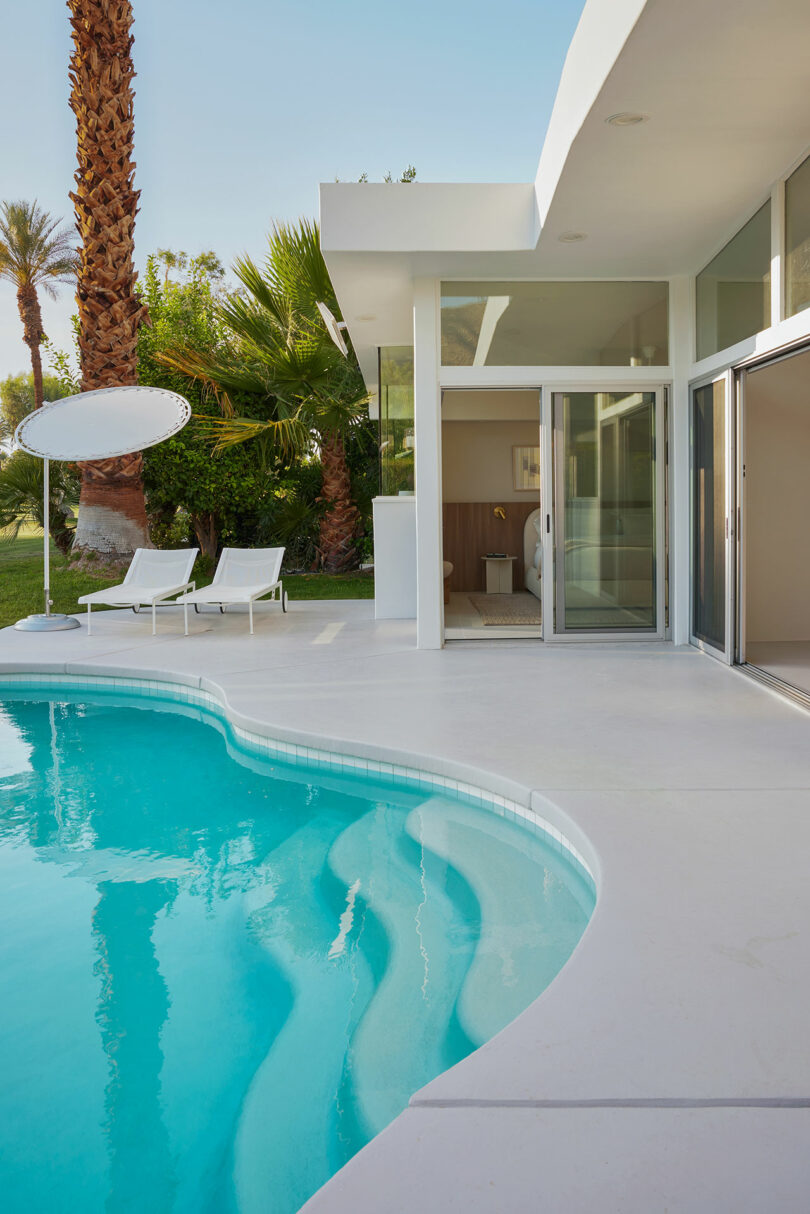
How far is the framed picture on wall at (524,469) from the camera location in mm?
13055

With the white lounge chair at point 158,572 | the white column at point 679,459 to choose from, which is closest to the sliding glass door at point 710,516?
the white column at point 679,459

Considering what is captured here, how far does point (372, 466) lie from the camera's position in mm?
15820

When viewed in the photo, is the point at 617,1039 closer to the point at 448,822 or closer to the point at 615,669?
the point at 448,822

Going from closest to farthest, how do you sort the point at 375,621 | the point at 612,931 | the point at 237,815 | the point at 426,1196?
1. the point at 426,1196
2. the point at 612,931
3. the point at 237,815
4. the point at 375,621

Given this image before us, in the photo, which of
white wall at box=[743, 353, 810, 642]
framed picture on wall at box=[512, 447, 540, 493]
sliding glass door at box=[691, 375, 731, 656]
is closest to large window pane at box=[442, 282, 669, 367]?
sliding glass door at box=[691, 375, 731, 656]

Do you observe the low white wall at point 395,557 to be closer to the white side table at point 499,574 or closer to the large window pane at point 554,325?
the white side table at point 499,574

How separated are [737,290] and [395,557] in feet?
15.3

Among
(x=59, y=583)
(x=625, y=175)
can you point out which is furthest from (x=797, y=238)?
(x=59, y=583)

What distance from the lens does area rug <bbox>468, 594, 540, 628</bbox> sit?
959 centimetres

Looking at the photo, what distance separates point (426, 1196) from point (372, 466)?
1443cm

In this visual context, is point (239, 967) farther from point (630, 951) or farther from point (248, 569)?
point (248, 569)

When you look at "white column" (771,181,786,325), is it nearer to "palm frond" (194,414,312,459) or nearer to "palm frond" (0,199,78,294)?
"palm frond" (194,414,312,459)

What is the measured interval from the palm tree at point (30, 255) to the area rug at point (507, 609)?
40.7ft

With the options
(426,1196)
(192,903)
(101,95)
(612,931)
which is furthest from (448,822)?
(101,95)
